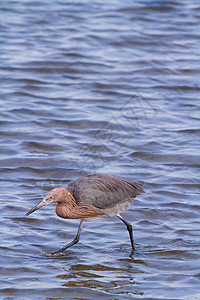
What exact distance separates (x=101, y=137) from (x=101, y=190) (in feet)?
12.0

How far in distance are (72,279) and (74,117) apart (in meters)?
5.38

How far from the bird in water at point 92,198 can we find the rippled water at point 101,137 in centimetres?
40

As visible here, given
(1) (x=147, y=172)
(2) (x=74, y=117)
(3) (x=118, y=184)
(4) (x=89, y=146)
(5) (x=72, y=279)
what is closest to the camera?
(5) (x=72, y=279)

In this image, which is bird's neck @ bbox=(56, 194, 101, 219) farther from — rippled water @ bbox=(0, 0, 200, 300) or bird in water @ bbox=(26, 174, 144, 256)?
rippled water @ bbox=(0, 0, 200, 300)

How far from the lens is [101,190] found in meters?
6.93

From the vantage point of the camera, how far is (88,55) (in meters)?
14.8

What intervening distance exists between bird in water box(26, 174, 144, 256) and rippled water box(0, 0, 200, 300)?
0.40m

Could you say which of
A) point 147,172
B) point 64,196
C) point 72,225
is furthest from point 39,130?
point 64,196

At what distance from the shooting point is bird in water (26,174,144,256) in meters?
6.68

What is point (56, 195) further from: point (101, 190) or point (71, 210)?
point (101, 190)

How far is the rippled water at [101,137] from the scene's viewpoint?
6.39 meters

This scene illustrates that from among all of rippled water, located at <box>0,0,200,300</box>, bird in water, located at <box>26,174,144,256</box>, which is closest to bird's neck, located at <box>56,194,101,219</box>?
bird in water, located at <box>26,174,144,256</box>

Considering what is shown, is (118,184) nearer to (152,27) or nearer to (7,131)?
(7,131)

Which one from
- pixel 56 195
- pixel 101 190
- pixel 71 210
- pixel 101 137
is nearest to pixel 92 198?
pixel 101 190
